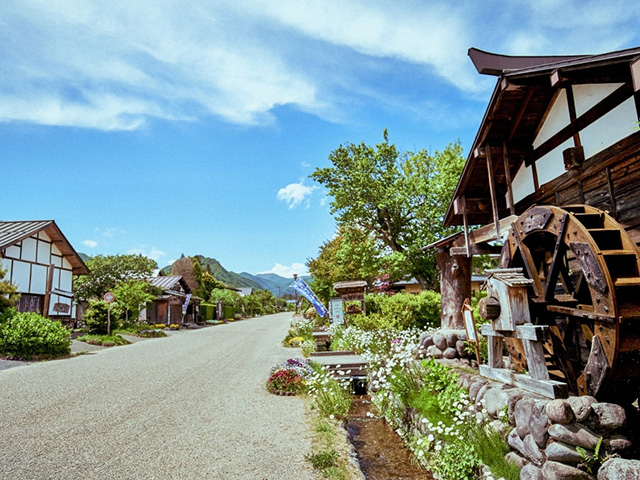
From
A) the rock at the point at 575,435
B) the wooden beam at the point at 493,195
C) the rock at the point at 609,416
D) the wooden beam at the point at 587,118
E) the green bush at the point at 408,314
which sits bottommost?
the rock at the point at 575,435

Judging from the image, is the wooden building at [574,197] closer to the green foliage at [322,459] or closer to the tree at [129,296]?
the green foliage at [322,459]

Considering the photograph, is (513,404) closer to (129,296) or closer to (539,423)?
(539,423)

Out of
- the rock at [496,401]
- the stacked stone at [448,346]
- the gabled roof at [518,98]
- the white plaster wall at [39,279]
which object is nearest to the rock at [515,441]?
the rock at [496,401]

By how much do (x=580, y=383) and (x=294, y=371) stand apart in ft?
20.1

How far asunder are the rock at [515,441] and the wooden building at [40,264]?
23.2 m

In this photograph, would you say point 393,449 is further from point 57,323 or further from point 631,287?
point 57,323

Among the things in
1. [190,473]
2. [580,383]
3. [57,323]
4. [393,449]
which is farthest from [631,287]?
[57,323]

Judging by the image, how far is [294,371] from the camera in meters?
9.95

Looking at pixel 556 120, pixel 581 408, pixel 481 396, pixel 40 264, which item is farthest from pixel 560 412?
pixel 40 264

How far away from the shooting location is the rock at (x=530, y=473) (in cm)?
384

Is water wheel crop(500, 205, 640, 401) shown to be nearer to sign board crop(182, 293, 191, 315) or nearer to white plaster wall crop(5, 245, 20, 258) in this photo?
white plaster wall crop(5, 245, 20, 258)

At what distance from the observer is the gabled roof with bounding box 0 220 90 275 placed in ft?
71.0

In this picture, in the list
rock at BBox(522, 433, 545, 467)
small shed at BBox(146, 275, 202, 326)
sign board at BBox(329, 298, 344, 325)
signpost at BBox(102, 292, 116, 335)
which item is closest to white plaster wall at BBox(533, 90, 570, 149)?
rock at BBox(522, 433, 545, 467)

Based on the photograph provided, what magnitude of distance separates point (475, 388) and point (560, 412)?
5.67 feet
